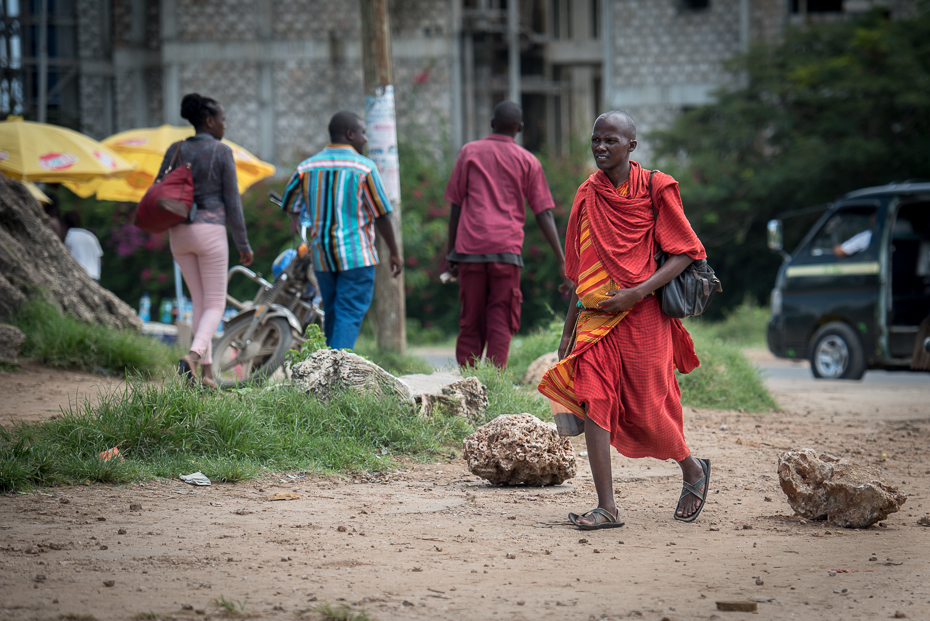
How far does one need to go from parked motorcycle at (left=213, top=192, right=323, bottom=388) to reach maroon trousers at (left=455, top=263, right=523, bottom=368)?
4.91 feet

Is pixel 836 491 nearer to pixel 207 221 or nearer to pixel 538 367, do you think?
pixel 538 367

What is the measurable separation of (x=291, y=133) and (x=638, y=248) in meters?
19.8

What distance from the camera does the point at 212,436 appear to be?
5203 millimetres

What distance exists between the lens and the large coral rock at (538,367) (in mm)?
7562

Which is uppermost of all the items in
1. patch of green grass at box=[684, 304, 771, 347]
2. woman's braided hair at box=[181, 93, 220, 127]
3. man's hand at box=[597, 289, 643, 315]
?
woman's braided hair at box=[181, 93, 220, 127]

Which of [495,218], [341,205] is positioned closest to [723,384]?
[495,218]

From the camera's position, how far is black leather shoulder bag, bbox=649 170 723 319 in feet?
13.5

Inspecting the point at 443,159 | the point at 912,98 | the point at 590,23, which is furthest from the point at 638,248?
the point at 590,23

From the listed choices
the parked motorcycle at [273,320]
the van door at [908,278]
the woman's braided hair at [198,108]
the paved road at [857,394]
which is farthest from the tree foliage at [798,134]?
the woman's braided hair at [198,108]

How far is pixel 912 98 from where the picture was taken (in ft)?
50.7

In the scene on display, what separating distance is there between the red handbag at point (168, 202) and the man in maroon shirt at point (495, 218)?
1.75 m

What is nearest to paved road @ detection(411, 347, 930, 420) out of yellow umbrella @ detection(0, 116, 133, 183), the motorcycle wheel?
the motorcycle wheel

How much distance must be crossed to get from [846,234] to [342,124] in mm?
6673

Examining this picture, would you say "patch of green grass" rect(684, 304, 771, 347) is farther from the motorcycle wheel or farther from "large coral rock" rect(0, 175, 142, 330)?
"large coral rock" rect(0, 175, 142, 330)
